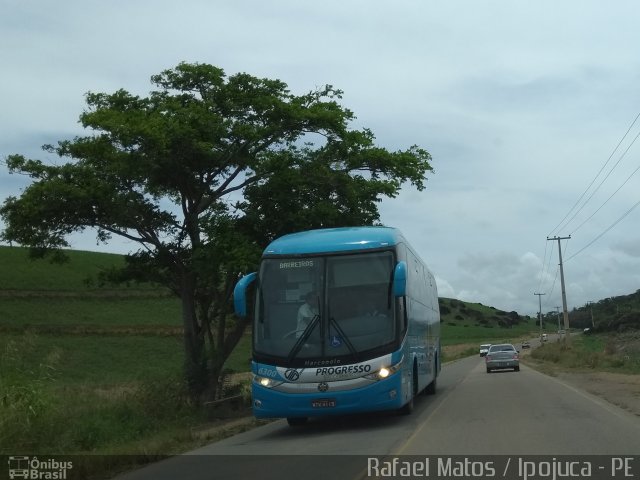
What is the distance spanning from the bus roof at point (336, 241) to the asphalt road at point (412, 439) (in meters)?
3.69

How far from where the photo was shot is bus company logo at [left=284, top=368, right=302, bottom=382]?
14289 mm

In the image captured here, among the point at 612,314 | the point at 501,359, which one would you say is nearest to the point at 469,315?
the point at 612,314

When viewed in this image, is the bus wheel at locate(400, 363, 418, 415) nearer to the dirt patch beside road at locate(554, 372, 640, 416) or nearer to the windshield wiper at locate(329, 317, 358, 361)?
the windshield wiper at locate(329, 317, 358, 361)

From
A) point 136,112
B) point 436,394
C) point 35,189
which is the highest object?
point 136,112

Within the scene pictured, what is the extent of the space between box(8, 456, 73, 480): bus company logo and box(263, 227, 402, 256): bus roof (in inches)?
249

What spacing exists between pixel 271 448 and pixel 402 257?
16.7 feet

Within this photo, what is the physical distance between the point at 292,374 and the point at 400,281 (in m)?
2.77

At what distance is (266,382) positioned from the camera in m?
14.5

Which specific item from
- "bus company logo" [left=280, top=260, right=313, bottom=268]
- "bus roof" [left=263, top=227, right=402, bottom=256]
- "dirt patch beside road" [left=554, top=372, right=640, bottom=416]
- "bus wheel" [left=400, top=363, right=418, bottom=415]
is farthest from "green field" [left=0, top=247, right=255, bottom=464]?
"dirt patch beside road" [left=554, top=372, right=640, bottom=416]

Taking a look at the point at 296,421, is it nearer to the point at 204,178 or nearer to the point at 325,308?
the point at 325,308

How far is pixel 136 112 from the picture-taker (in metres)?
24.2

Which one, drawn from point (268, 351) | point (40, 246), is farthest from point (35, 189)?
point (268, 351)

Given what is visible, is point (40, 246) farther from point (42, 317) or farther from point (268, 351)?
point (42, 317)

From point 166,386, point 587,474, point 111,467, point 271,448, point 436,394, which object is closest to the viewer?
point 587,474
